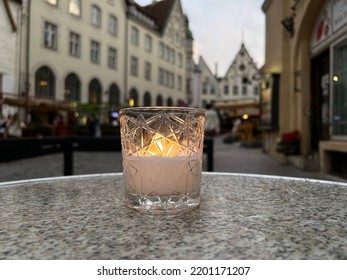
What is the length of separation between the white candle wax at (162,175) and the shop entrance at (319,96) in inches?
141

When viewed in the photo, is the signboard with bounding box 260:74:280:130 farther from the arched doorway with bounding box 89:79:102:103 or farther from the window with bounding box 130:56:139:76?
the arched doorway with bounding box 89:79:102:103

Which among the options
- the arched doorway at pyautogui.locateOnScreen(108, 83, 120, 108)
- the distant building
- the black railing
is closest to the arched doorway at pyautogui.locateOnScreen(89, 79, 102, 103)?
the arched doorway at pyautogui.locateOnScreen(108, 83, 120, 108)

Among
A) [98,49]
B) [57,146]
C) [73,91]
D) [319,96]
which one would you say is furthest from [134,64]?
[57,146]

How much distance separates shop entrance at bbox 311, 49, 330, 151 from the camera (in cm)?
379

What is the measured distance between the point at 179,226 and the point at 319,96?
412cm

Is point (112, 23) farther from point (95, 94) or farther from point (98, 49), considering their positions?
point (95, 94)

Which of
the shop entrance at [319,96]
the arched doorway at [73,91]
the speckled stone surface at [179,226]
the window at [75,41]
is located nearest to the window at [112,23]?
the window at [75,41]

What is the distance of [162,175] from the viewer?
42 centimetres

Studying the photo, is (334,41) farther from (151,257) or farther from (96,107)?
(96,107)

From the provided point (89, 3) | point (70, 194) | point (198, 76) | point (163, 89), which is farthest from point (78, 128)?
point (198, 76)

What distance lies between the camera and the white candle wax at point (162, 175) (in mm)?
426

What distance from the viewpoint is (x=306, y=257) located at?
0.29 metres
